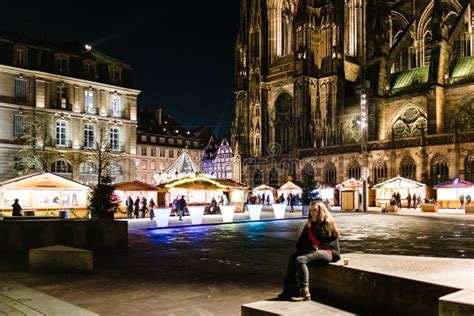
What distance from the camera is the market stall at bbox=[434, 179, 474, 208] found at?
37.5 metres

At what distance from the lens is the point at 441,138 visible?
43.7 meters

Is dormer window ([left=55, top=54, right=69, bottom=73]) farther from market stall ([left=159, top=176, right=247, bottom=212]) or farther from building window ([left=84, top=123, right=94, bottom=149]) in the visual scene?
market stall ([left=159, top=176, right=247, bottom=212])

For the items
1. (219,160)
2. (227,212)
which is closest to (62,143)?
(227,212)

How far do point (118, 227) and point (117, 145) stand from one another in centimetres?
3687

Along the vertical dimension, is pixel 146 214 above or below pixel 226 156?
below

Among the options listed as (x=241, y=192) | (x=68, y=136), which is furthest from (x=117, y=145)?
(x=241, y=192)

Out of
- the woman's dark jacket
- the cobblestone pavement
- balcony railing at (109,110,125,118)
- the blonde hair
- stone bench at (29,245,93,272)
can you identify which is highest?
balcony railing at (109,110,125,118)

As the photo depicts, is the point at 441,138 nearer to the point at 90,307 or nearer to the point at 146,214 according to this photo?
the point at 146,214

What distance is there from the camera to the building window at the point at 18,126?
43.0 metres

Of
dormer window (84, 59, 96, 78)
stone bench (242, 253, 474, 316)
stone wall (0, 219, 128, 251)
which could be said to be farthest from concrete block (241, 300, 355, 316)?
dormer window (84, 59, 96, 78)

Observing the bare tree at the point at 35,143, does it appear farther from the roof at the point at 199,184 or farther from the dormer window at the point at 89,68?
the roof at the point at 199,184

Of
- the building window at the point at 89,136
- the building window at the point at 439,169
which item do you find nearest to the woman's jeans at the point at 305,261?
the building window at the point at 439,169

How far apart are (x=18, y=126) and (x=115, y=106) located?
1045cm

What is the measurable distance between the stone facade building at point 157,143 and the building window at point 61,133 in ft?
91.4
